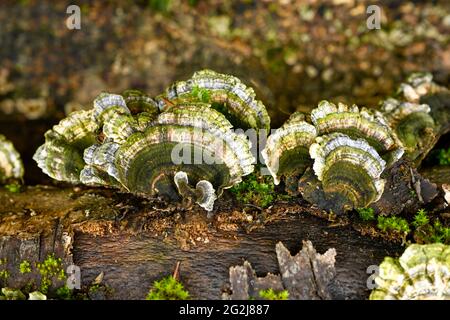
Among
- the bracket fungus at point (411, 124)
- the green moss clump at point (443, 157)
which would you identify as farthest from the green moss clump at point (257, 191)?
the green moss clump at point (443, 157)

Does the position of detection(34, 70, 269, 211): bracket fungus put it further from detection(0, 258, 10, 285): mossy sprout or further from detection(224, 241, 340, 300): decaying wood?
detection(0, 258, 10, 285): mossy sprout

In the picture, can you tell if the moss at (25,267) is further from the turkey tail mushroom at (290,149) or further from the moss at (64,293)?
the turkey tail mushroom at (290,149)

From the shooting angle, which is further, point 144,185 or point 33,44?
point 33,44

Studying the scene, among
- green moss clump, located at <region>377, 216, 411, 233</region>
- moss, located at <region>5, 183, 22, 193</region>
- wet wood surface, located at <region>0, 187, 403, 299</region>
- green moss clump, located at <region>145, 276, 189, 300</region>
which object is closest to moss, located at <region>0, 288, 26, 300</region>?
wet wood surface, located at <region>0, 187, 403, 299</region>

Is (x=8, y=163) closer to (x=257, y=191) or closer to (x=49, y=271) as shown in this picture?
(x=49, y=271)

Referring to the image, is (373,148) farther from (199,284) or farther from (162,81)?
(162,81)
